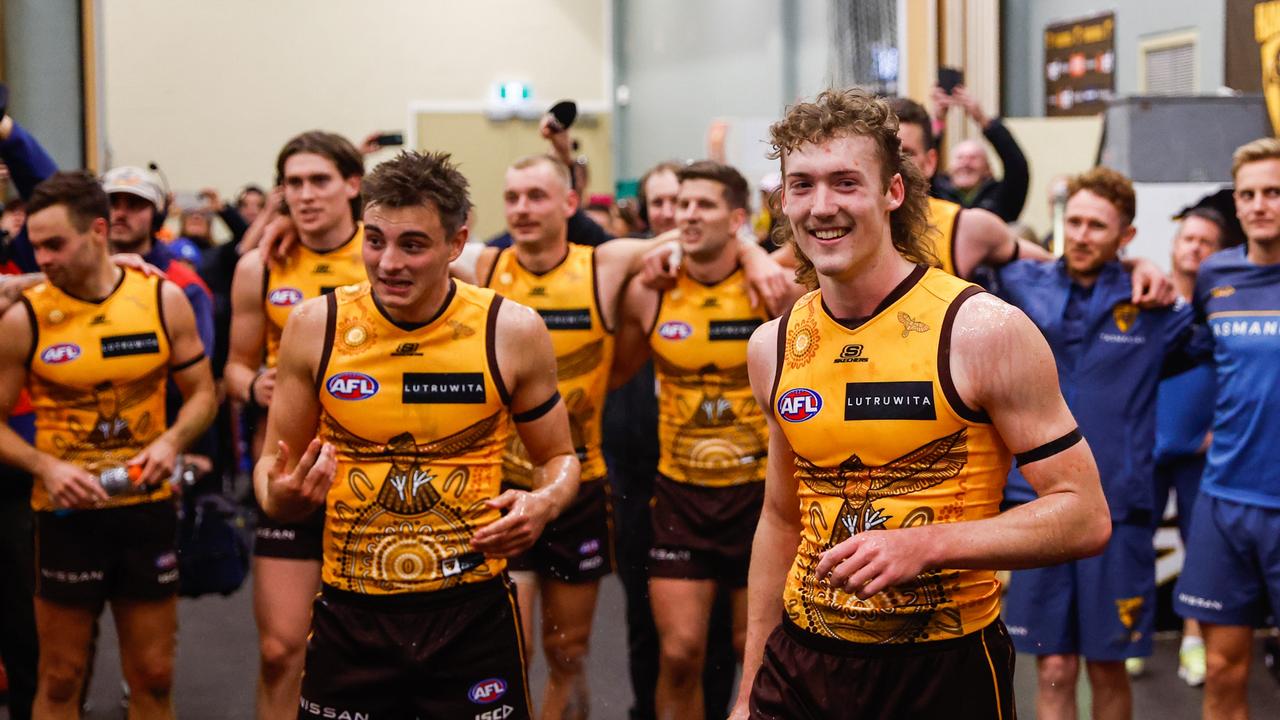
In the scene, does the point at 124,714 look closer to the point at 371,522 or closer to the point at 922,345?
the point at 371,522

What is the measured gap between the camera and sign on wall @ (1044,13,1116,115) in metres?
9.90

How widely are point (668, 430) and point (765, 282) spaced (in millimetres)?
640

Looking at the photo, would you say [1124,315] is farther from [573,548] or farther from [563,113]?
[563,113]

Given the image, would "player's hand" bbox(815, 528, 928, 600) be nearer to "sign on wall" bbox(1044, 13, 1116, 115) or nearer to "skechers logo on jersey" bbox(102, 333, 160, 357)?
"skechers logo on jersey" bbox(102, 333, 160, 357)

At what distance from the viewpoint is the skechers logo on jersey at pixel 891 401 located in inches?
95.7

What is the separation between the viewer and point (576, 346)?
4.69 metres

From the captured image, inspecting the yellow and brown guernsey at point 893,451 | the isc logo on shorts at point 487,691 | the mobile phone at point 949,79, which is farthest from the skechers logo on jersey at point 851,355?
the mobile phone at point 949,79

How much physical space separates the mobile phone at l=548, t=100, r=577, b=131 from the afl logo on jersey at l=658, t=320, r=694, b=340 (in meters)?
0.89

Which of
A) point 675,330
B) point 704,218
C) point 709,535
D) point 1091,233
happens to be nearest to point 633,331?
point 675,330

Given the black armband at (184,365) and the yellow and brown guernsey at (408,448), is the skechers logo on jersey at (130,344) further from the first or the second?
the yellow and brown guernsey at (408,448)

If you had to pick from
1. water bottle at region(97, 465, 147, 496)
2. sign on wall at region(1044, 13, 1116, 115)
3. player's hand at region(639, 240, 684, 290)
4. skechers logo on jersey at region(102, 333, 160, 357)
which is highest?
sign on wall at region(1044, 13, 1116, 115)

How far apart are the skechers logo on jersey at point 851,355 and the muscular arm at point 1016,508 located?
18 cm

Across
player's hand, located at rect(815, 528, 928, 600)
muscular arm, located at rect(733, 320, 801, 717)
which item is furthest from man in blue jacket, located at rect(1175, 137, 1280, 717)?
player's hand, located at rect(815, 528, 928, 600)

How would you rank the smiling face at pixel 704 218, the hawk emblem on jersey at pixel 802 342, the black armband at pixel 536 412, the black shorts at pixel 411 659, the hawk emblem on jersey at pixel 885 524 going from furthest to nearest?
the smiling face at pixel 704 218 < the black armband at pixel 536 412 < the black shorts at pixel 411 659 < the hawk emblem on jersey at pixel 802 342 < the hawk emblem on jersey at pixel 885 524
